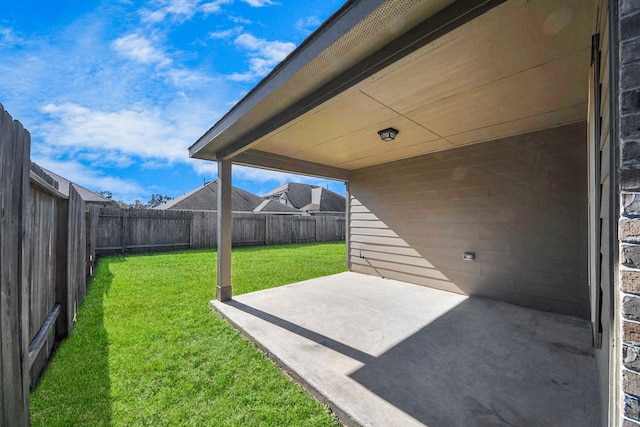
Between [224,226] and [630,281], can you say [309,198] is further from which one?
[630,281]

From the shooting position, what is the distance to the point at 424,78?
231 cm

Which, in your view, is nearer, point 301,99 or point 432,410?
point 432,410

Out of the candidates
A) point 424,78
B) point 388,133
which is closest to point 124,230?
point 388,133

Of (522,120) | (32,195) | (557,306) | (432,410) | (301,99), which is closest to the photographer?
(432,410)

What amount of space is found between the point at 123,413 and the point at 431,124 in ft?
13.5

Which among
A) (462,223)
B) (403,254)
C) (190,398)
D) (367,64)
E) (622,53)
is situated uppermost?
(367,64)

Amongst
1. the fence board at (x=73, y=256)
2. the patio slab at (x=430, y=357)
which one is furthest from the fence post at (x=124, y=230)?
the patio slab at (x=430, y=357)

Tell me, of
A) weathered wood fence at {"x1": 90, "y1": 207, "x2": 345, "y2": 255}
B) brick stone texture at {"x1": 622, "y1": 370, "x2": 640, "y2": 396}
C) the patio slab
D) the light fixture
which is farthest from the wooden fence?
weathered wood fence at {"x1": 90, "y1": 207, "x2": 345, "y2": 255}

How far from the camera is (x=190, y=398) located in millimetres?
2018

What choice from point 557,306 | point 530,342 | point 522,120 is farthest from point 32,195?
point 557,306

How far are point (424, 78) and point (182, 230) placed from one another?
10.4 metres

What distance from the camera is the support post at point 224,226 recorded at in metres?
4.20

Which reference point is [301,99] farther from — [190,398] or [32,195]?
[190,398]

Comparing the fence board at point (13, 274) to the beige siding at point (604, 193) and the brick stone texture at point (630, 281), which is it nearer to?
the brick stone texture at point (630, 281)
